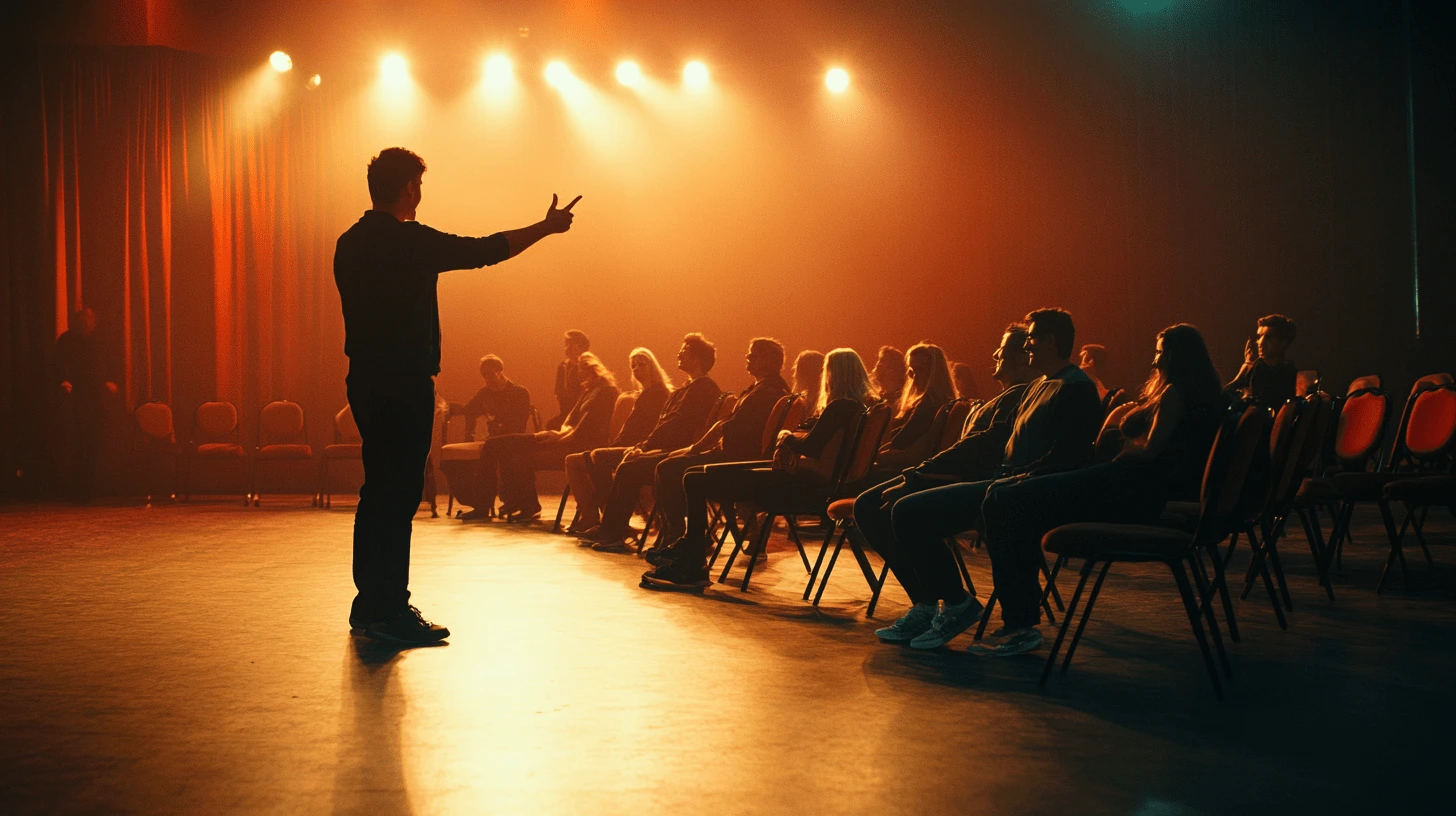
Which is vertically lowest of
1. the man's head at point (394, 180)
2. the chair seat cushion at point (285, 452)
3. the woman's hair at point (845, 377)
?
the chair seat cushion at point (285, 452)

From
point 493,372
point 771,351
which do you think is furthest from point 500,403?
point 771,351

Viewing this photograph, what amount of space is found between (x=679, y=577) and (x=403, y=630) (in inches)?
61.8

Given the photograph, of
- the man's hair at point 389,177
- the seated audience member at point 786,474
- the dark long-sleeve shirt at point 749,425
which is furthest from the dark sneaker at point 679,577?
the man's hair at point 389,177

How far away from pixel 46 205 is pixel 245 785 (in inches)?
420

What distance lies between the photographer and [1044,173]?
36.4 ft

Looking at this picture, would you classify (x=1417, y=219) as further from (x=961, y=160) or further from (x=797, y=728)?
(x=797, y=728)

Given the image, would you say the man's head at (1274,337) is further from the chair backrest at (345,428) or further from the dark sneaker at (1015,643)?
the chair backrest at (345,428)

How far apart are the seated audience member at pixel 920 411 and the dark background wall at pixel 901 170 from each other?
6.03 m

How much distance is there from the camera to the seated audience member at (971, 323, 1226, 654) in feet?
11.3

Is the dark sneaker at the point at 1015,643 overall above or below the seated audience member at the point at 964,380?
below

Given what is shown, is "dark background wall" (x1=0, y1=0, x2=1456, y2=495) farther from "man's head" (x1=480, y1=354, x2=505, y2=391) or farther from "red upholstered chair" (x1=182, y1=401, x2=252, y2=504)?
"man's head" (x1=480, y1=354, x2=505, y2=391)

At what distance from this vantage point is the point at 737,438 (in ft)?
19.1

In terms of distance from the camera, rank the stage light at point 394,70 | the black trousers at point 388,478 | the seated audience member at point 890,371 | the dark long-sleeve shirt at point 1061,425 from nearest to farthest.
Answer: the dark long-sleeve shirt at point 1061,425 → the black trousers at point 388,478 → the seated audience member at point 890,371 → the stage light at point 394,70

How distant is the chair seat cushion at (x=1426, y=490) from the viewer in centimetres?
472
